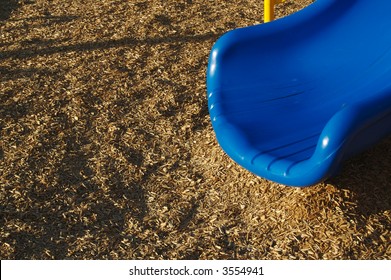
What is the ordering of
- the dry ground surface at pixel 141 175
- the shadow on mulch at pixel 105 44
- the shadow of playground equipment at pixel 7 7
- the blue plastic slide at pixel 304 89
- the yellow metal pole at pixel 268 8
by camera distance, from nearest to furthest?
the blue plastic slide at pixel 304 89 < the dry ground surface at pixel 141 175 < the yellow metal pole at pixel 268 8 < the shadow on mulch at pixel 105 44 < the shadow of playground equipment at pixel 7 7

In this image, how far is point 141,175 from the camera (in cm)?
409

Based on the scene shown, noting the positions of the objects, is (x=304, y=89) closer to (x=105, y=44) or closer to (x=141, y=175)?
(x=141, y=175)

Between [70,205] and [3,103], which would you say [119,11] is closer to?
[3,103]

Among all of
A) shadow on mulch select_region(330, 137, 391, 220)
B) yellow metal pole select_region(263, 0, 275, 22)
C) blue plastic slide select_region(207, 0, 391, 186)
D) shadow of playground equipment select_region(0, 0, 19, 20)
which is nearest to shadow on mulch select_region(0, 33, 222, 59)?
yellow metal pole select_region(263, 0, 275, 22)

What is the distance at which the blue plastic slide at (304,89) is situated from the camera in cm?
322

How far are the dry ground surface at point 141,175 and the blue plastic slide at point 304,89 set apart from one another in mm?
378

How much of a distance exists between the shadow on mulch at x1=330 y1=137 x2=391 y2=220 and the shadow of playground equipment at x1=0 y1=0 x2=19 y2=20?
4068 mm

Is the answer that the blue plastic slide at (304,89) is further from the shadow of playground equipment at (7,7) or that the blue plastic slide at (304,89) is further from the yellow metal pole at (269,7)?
the shadow of playground equipment at (7,7)

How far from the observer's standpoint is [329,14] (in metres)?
4.56

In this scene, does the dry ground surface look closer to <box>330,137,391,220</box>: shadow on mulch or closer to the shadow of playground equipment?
<box>330,137,391,220</box>: shadow on mulch

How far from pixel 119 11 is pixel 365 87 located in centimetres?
311

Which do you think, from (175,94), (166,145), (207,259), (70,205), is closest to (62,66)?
(175,94)

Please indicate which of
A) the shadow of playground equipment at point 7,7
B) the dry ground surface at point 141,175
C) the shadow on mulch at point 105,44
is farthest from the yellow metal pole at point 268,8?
the shadow of playground equipment at point 7,7

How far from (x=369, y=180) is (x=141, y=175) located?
142 cm
